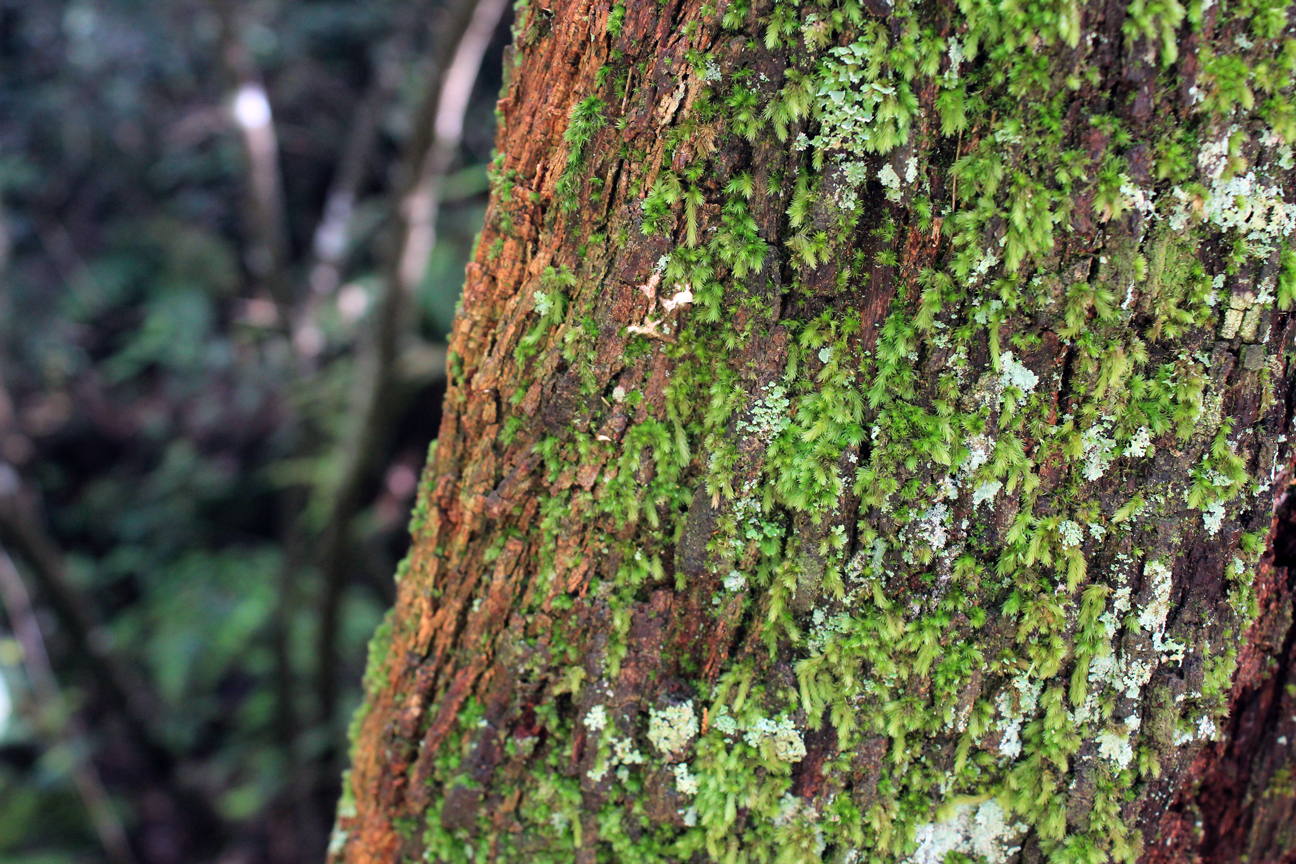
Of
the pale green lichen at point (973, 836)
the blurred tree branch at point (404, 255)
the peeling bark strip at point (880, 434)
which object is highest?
the blurred tree branch at point (404, 255)

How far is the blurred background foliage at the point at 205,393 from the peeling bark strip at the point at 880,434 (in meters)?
2.13

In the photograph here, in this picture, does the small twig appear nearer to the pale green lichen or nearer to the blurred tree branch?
the blurred tree branch

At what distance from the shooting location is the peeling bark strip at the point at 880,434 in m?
0.67

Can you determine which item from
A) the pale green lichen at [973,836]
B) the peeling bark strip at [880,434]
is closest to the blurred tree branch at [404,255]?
the peeling bark strip at [880,434]

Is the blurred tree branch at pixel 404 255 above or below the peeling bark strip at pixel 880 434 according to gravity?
above

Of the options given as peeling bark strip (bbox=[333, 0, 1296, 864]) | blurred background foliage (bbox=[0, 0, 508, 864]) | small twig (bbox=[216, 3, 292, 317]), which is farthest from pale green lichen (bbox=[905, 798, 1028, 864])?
small twig (bbox=[216, 3, 292, 317])

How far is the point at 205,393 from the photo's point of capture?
5.27 meters

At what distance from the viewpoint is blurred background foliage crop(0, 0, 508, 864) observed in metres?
3.45

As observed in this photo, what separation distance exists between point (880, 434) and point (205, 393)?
553 centimetres

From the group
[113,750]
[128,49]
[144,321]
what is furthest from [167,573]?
[128,49]

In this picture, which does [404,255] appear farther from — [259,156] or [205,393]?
[205,393]

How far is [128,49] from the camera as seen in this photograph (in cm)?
528

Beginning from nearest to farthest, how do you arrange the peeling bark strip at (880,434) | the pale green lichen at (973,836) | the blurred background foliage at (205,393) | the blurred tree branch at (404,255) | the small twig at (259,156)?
the peeling bark strip at (880,434) < the pale green lichen at (973,836) < the blurred tree branch at (404,255) < the small twig at (259,156) < the blurred background foliage at (205,393)

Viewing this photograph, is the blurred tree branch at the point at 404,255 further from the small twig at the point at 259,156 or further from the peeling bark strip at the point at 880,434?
the peeling bark strip at the point at 880,434
